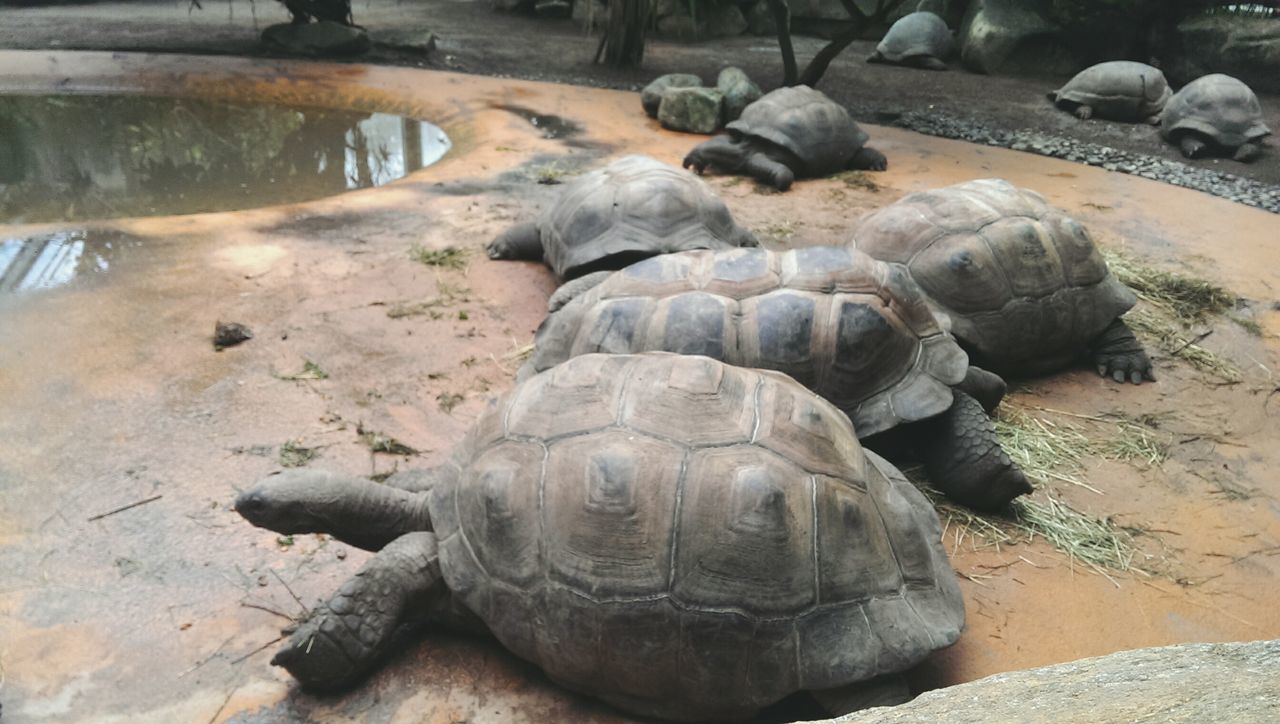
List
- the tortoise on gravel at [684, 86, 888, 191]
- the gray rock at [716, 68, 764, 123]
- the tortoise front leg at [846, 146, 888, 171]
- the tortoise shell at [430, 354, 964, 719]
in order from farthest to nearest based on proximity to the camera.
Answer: the gray rock at [716, 68, 764, 123] → the tortoise front leg at [846, 146, 888, 171] → the tortoise on gravel at [684, 86, 888, 191] → the tortoise shell at [430, 354, 964, 719]

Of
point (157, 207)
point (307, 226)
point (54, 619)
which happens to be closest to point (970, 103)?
point (307, 226)

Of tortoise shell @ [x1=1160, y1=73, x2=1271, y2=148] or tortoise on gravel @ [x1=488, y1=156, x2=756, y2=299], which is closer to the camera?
tortoise on gravel @ [x1=488, y1=156, x2=756, y2=299]

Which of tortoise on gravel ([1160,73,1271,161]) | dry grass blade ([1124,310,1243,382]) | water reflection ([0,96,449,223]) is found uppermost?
tortoise on gravel ([1160,73,1271,161])

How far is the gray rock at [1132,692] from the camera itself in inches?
51.0

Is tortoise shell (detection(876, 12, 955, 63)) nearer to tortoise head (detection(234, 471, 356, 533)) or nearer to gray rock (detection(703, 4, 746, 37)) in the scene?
gray rock (detection(703, 4, 746, 37))

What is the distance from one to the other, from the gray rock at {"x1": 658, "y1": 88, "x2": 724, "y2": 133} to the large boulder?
8.77m

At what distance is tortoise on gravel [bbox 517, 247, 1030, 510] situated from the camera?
3613 mm

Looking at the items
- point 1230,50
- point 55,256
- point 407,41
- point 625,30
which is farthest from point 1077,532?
point 407,41

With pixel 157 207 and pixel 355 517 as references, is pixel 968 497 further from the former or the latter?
pixel 157 207

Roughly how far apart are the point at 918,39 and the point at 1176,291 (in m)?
11.6

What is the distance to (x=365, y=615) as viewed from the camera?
266 centimetres

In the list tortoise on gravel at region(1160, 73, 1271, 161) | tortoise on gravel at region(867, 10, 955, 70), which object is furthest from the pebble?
tortoise on gravel at region(867, 10, 955, 70)

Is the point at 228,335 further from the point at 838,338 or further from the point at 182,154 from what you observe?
the point at 182,154

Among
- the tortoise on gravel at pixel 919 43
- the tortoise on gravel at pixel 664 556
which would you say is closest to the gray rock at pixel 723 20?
the tortoise on gravel at pixel 919 43
